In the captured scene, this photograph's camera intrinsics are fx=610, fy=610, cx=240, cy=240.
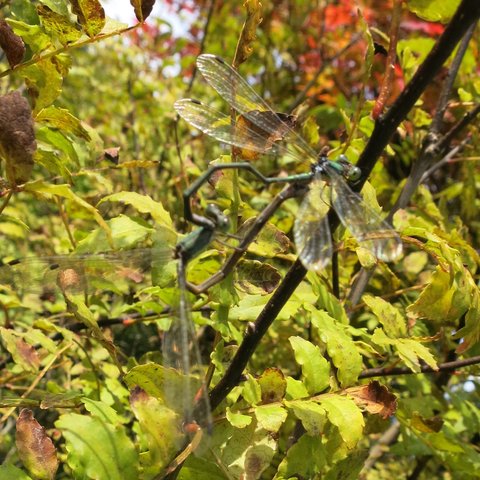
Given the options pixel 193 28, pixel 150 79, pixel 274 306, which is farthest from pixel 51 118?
pixel 193 28

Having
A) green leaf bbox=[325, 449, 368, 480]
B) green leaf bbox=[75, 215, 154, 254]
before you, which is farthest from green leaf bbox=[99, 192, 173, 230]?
green leaf bbox=[325, 449, 368, 480]

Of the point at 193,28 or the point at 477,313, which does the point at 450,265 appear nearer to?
the point at 477,313

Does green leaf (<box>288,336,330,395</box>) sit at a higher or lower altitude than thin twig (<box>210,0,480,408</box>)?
lower

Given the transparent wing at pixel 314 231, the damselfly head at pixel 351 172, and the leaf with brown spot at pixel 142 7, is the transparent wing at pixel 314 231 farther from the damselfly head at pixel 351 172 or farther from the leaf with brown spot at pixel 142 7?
the leaf with brown spot at pixel 142 7

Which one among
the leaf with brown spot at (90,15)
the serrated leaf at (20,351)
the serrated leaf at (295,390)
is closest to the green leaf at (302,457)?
the serrated leaf at (295,390)

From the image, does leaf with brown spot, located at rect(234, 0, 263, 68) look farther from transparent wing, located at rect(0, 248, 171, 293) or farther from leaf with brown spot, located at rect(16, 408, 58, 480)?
leaf with brown spot, located at rect(16, 408, 58, 480)

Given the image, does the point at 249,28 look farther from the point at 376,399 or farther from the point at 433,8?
the point at 376,399

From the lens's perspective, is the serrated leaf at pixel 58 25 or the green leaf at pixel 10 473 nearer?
the green leaf at pixel 10 473
